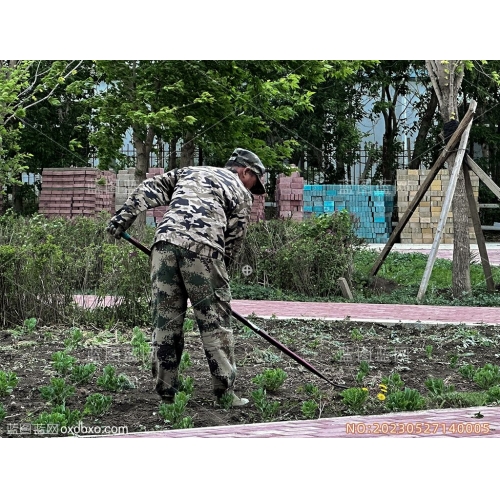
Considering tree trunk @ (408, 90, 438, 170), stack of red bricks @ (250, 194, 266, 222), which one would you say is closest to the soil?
stack of red bricks @ (250, 194, 266, 222)

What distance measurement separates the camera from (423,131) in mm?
8719

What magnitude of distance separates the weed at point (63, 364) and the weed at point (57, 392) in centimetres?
47

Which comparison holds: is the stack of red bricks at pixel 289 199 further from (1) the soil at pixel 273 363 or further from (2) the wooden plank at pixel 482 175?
(2) the wooden plank at pixel 482 175

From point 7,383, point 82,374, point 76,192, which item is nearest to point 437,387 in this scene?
point 82,374

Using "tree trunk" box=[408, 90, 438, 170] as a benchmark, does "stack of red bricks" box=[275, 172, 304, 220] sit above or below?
below

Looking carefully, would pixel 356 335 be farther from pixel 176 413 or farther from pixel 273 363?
pixel 176 413

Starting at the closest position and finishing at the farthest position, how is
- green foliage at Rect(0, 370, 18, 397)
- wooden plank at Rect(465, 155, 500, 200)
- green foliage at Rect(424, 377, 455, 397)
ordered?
1. green foliage at Rect(0, 370, 18, 397)
2. green foliage at Rect(424, 377, 455, 397)
3. wooden plank at Rect(465, 155, 500, 200)

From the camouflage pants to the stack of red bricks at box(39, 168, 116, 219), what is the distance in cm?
128

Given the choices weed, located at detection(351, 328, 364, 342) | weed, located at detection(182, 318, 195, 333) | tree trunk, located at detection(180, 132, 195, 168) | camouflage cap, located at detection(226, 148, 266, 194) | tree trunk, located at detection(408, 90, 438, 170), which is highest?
tree trunk, located at detection(408, 90, 438, 170)

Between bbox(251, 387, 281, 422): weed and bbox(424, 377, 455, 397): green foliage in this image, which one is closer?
bbox(251, 387, 281, 422): weed

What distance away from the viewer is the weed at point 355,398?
15.5ft

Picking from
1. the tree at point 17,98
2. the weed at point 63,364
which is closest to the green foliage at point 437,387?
the weed at point 63,364

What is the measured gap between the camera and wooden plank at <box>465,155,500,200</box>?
28.4ft

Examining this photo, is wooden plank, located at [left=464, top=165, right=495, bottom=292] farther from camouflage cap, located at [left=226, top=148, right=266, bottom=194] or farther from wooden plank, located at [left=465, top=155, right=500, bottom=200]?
camouflage cap, located at [left=226, top=148, right=266, bottom=194]
